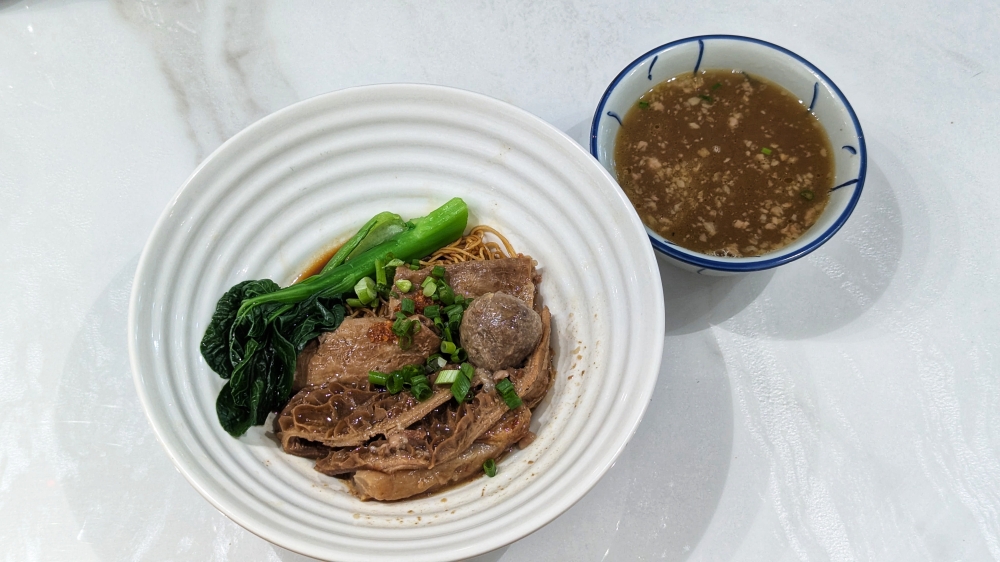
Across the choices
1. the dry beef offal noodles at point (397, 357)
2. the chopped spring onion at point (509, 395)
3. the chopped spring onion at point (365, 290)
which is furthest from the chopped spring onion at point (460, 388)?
the chopped spring onion at point (365, 290)

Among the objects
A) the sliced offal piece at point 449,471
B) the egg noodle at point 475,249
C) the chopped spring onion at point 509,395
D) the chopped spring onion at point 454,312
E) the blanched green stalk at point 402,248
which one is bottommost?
the sliced offal piece at point 449,471

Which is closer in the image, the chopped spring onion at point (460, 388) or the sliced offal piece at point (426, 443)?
the sliced offal piece at point (426, 443)

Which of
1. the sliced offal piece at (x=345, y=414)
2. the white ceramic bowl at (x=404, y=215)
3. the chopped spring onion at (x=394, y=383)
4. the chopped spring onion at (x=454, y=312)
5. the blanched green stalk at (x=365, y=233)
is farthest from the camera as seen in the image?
the blanched green stalk at (x=365, y=233)

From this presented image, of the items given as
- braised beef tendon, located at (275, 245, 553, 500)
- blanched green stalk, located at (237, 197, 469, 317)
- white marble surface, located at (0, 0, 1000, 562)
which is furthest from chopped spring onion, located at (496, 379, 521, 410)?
blanched green stalk, located at (237, 197, 469, 317)

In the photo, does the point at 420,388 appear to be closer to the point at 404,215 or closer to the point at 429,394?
the point at 429,394

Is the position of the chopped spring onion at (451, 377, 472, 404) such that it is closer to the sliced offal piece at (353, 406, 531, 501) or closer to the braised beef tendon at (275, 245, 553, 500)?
the braised beef tendon at (275, 245, 553, 500)

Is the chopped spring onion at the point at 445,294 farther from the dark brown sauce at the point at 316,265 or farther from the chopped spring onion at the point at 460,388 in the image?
the dark brown sauce at the point at 316,265

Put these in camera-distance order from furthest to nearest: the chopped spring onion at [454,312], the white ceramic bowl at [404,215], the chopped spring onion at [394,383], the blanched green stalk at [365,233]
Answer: the blanched green stalk at [365,233]
the chopped spring onion at [454,312]
the chopped spring onion at [394,383]
the white ceramic bowl at [404,215]
